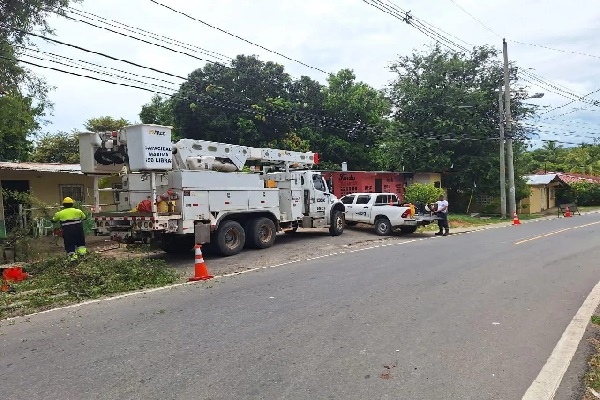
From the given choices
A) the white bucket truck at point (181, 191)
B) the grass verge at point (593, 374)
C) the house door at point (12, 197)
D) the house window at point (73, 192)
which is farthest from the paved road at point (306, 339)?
the house window at point (73, 192)

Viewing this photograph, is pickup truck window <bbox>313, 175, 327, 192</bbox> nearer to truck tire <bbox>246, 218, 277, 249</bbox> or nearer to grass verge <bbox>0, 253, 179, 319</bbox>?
truck tire <bbox>246, 218, 277, 249</bbox>

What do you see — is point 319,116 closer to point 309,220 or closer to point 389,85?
point 389,85

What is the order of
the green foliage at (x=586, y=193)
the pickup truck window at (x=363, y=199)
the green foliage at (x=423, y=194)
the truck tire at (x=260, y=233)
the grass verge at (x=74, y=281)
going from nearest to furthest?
the grass verge at (x=74, y=281) < the truck tire at (x=260, y=233) < the pickup truck window at (x=363, y=199) < the green foliage at (x=423, y=194) < the green foliage at (x=586, y=193)

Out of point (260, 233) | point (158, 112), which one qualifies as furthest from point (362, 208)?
point (158, 112)

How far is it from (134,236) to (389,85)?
87.4 feet

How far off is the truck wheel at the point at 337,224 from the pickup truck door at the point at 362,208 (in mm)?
1635

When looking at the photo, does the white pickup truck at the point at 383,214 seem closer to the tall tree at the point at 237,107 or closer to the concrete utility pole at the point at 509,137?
the concrete utility pole at the point at 509,137

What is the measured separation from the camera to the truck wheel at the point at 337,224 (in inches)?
668

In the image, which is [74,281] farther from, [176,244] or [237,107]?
[237,107]

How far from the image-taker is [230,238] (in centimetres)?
1273

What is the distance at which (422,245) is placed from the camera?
47.5ft

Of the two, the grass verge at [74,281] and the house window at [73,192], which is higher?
the house window at [73,192]

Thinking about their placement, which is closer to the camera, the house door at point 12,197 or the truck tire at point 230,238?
the truck tire at point 230,238

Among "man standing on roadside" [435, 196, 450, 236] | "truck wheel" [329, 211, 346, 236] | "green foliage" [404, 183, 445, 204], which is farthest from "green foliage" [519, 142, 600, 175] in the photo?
"truck wheel" [329, 211, 346, 236]
